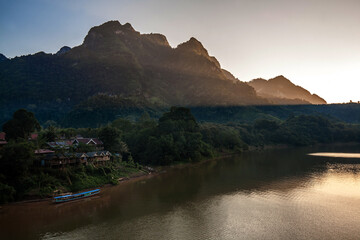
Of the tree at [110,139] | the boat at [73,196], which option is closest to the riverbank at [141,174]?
the boat at [73,196]

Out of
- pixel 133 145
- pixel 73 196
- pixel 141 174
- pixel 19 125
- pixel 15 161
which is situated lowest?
pixel 141 174

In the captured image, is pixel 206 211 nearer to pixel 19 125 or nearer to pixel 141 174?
pixel 141 174

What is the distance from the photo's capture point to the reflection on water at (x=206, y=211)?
31.4m

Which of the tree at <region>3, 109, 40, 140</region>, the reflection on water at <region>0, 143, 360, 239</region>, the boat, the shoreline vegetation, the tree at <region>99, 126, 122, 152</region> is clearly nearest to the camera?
the reflection on water at <region>0, 143, 360, 239</region>

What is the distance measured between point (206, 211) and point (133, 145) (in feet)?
156

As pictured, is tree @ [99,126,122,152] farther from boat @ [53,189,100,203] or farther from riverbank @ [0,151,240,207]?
boat @ [53,189,100,203]

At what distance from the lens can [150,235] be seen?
30.7m

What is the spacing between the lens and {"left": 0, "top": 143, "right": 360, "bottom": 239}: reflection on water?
31359 millimetres

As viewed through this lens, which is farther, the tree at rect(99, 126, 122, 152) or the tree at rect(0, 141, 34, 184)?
the tree at rect(99, 126, 122, 152)

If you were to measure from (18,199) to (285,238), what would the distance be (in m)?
41.3

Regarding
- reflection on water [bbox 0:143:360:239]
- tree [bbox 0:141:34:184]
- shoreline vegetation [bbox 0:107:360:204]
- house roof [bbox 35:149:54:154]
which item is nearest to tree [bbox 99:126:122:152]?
shoreline vegetation [bbox 0:107:360:204]

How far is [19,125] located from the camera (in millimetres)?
57500

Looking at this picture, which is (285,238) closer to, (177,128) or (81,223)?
(81,223)

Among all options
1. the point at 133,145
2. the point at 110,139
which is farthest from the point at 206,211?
the point at 133,145
